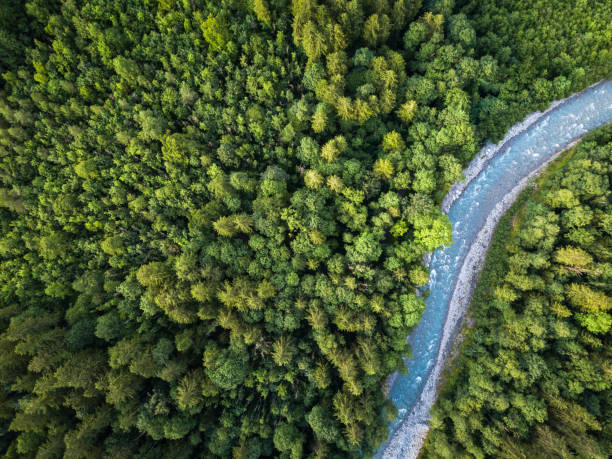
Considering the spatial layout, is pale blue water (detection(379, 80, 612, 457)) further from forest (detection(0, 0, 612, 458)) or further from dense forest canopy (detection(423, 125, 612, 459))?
forest (detection(0, 0, 612, 458))

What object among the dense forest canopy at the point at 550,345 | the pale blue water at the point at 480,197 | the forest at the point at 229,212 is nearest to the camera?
the dense forest canopy at the point at 550,345

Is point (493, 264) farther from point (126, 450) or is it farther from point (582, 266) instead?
point (126, 450)

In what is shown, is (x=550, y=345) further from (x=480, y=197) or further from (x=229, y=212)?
(x=229, y=212)

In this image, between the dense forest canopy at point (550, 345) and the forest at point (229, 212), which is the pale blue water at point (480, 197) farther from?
the forest at point (229, 212)

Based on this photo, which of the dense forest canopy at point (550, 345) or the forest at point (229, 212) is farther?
the forest at point (229, 212)

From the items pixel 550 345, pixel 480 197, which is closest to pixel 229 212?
pixel 480 197

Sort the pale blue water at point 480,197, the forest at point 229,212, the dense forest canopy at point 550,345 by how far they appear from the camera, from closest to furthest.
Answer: the dense forest canopy at point 550,345
the forest at point 229,212
the pale blue water at point 480,197

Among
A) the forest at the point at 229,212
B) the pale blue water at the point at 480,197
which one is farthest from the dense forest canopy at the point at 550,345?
the pale blue water at the point at 480,197

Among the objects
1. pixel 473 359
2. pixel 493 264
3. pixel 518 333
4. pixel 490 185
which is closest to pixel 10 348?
pixel 473 359
